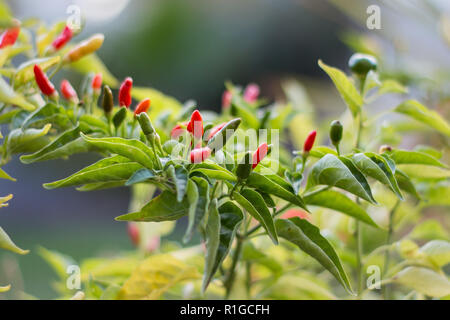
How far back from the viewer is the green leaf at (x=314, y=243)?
0.35 meters

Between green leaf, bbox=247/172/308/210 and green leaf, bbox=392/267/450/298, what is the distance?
0.20 m

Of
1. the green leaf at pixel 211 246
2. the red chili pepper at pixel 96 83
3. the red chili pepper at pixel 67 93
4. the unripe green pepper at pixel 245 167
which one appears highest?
the red chili pepper at pixel 96 83

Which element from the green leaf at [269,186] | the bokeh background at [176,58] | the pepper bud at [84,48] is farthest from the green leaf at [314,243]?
the bokeh background at [176,58]

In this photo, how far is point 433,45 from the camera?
179 centimetres

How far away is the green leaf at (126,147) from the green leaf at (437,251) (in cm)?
31

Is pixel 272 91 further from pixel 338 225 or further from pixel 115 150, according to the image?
pixel 115 150

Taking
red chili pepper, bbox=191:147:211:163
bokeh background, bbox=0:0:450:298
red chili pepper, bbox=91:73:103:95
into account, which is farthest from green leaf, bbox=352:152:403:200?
bokeh background, bbox=0:0:450:298

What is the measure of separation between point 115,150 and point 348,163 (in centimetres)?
18

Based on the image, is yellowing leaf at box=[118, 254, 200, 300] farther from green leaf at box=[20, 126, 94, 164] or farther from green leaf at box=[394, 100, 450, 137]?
green leaf at box=[394, 100, 450, 137]

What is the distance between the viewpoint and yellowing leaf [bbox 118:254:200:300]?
46 cm

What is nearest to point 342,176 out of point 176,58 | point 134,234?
point 134,234

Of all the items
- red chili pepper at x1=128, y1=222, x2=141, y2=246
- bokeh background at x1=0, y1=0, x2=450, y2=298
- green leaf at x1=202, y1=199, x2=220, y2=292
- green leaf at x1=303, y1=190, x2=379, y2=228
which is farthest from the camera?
bokeh background at x1=0, y1=0, x2=450, y2=298

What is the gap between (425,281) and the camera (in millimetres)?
467

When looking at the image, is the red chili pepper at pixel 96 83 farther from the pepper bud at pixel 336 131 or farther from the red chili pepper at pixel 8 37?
the pepper bud at pixel 336 131
